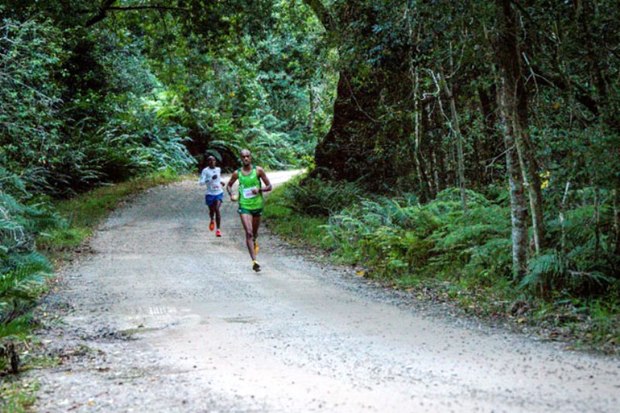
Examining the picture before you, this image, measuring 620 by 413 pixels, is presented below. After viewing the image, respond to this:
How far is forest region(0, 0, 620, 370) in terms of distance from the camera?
932 cm

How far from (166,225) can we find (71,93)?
40.1 ft

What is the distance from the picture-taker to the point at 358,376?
20.9 ft

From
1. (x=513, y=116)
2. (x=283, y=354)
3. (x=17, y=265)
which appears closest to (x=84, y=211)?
(x=17, y=265)

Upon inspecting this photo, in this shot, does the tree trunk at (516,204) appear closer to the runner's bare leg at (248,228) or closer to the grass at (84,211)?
the runner's bare leg at (248,228)

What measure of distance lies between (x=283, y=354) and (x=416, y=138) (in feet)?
34.3

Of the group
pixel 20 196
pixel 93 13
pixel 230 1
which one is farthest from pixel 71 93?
pixel 20 196

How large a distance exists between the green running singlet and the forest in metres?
2.49

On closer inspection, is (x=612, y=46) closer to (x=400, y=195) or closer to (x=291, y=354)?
(x=291, y=354)

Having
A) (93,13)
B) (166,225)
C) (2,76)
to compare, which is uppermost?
(93,13)

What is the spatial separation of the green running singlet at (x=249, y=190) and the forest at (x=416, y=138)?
2.49m

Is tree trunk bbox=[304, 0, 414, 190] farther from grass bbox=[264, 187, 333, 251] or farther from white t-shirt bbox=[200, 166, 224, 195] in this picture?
white t-shirt bbox=[200, 166, 224, 195]

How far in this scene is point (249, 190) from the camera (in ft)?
44.3

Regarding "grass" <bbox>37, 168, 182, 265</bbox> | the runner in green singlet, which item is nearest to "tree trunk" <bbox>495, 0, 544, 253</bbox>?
the runner in green singlet

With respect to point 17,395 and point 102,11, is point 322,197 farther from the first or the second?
point 17,395
